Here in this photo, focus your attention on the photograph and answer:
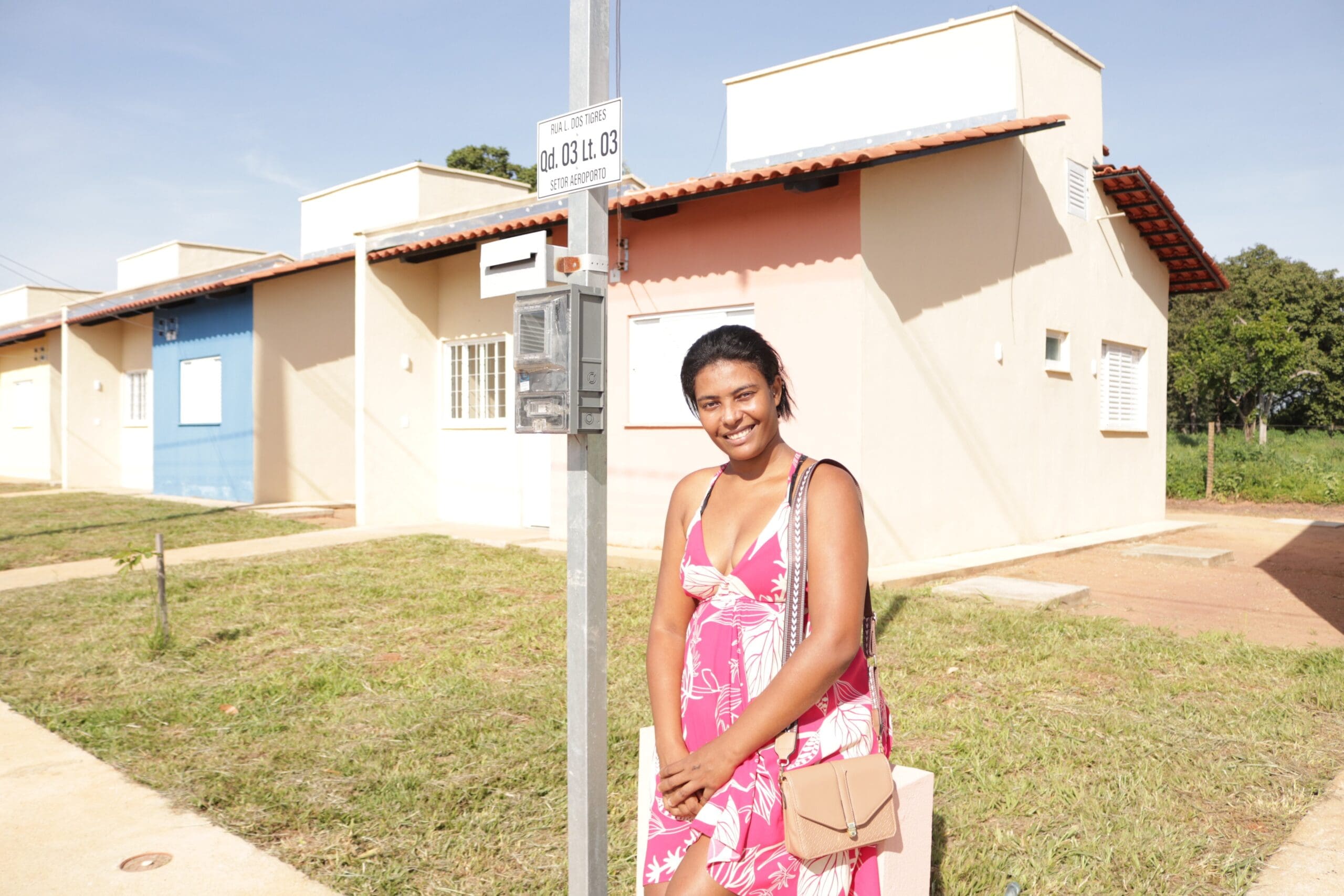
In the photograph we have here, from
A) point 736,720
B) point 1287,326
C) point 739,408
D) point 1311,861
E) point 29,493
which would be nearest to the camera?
point 736,720

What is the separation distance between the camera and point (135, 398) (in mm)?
21734

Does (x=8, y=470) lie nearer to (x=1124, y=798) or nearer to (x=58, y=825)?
(x=58, y=825)

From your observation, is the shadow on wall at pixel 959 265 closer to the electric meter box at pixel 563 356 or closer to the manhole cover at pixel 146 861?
the electric meter box at pixel 563 356

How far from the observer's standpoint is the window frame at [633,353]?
991 cm

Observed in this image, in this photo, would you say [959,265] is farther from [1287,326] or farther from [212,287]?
[1287,326]

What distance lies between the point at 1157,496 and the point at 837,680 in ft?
46.8

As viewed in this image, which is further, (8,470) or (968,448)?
(8,470)

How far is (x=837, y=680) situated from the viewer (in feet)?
7.17

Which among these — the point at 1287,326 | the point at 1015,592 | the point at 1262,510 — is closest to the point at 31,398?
the point at 1015,592

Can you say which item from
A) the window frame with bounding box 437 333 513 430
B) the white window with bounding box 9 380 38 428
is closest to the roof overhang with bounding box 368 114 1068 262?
the window frame with bounding box 437 333 513 430

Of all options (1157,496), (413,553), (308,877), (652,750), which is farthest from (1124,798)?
(1157,496)

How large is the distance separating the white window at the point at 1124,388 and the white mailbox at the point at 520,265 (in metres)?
12.1

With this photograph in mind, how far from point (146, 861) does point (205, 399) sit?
53.9 ft

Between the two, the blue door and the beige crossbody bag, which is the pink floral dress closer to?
the beige crossbody bag
